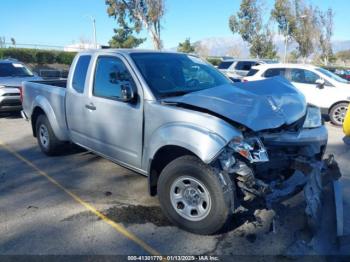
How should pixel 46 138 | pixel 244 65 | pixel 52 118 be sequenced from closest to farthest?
1. pixel 52 118
2. pixel 46 138
3. pixel 244 65

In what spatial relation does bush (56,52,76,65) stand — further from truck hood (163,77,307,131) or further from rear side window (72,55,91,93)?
truck hood (163,77,307,131)

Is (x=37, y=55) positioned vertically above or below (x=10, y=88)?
above

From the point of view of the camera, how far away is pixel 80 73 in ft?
16.9

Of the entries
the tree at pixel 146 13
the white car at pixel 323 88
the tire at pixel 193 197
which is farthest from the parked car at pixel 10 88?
the tree at pixel 146 13

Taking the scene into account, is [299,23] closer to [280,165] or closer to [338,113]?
[338,113]

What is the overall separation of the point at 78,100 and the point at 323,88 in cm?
756

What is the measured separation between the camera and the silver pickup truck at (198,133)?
10.6 feet

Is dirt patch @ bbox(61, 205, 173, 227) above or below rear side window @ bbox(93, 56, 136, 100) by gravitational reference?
below

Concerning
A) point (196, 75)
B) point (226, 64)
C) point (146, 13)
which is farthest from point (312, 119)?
point (146, 13)

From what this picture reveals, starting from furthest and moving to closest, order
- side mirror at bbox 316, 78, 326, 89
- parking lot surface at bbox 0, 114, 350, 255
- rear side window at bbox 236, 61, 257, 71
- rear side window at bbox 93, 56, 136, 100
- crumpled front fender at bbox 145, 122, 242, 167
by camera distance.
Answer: rear side window at bbox 236, 61, 257, 71 → side mirror at bbox 316, 78, 326, 89 → rear side window at bbox 93, 56, 136, 100 → parking lot surface at bbox 0, 114, 350, 255 → crumpled front fender at bbox 145, 122, 242, 167

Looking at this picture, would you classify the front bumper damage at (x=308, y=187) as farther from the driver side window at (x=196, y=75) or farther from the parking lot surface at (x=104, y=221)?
the driver side window at (x=196, y=75)

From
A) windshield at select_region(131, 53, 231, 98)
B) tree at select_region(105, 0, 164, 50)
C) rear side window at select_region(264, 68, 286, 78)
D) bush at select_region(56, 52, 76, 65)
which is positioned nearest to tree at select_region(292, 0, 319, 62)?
tree at select_region(105, 0, 164, 50)

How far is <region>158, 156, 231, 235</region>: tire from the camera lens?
3.25 meters

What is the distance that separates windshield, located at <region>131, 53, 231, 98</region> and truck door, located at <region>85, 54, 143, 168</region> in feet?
0.68
